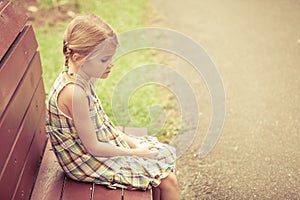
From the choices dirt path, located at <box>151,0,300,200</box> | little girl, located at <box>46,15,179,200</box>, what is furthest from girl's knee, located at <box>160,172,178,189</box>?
dirt path, located at <box>151,0,300,200</box>

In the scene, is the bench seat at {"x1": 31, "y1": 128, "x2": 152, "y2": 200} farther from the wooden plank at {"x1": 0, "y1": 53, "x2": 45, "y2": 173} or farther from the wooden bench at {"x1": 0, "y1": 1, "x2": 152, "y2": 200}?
the wooden plank at {"x1": 0, "y1": 53, "x2": 45, "y2": 173}

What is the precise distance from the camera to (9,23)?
2107 millimetres

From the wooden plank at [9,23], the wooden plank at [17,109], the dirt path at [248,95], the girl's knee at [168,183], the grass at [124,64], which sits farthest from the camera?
the grass at [124,64]

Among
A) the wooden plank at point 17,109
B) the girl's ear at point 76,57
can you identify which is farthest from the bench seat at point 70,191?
the girl's ear at point 76,57

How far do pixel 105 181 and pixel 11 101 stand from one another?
0.66 m

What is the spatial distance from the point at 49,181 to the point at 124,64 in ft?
8.93

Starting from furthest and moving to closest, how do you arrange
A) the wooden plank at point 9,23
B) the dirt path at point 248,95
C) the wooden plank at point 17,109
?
the dirt path at point 248,95
the wooden plank at point 9,23
the wooden plank at point 17,109

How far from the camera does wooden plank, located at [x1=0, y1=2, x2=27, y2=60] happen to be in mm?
1979

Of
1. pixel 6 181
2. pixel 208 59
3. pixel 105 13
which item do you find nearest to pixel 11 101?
pixel 6 181

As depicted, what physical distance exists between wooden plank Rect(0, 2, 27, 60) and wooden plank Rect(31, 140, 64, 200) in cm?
77

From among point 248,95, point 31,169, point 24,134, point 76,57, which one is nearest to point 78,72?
point 76,57

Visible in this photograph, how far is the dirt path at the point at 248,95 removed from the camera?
3.10 m

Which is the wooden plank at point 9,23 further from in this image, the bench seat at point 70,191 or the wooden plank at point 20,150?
the bench seat at point 70,191

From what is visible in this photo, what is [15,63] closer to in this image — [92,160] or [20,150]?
[20,150]
